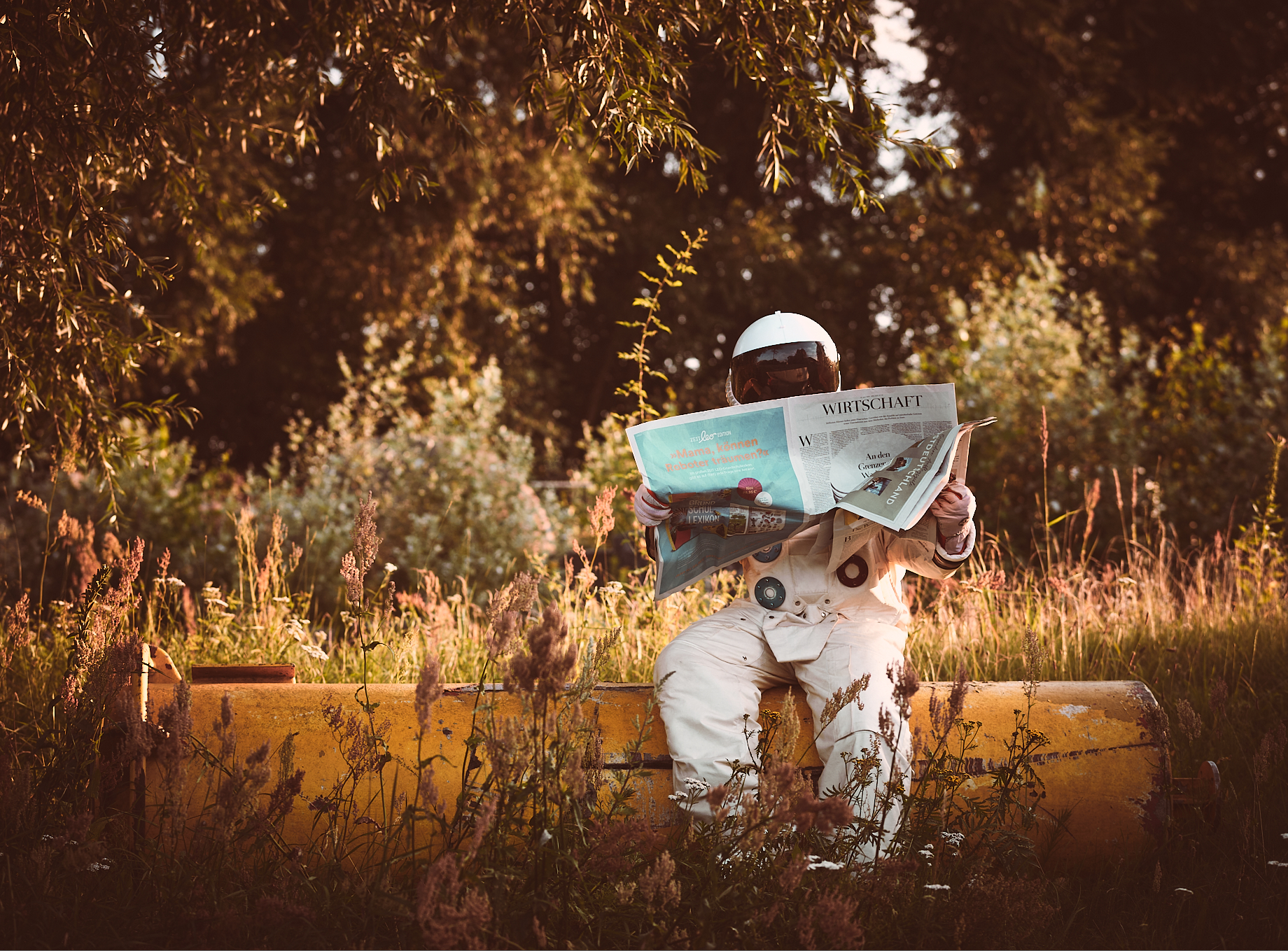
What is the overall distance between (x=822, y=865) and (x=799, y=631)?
679 mm

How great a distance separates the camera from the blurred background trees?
345 centimetres

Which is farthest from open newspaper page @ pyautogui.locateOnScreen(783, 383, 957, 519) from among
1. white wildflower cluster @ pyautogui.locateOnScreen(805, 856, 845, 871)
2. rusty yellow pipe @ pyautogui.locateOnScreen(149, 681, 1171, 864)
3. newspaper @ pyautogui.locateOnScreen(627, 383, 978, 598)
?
white wildflower cluster @ pyautogui.locateOnScreen(805, 856, 845, 871)

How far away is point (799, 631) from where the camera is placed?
8.18ft

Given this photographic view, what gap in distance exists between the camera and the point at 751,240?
626 inches

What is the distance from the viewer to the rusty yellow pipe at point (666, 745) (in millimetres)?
2391

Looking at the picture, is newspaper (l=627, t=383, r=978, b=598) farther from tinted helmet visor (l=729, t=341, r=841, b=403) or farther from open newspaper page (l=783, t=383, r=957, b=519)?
tinted helmet visor (l=729, t=341, r=841, b=403)

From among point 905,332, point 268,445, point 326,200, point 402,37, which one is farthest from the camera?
point 905,332

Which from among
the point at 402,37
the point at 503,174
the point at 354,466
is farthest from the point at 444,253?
the point at 402,37

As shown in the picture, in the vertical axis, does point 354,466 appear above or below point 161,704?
above

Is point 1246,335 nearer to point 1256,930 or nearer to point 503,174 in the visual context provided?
point 503,174

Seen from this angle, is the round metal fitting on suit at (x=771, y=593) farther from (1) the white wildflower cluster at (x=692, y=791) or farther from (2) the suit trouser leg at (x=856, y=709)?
(1) the white wildflower cluster at (x=692, y=791)

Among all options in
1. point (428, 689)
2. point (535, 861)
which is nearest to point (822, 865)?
point (535, 861)

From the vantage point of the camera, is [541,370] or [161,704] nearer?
[161,704]

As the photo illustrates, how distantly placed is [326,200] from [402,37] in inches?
373
